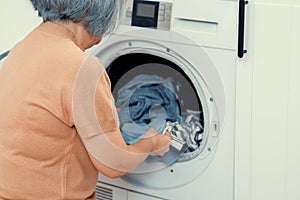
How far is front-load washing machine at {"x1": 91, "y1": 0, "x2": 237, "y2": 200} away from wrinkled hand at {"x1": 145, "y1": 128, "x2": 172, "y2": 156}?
0.04 metres

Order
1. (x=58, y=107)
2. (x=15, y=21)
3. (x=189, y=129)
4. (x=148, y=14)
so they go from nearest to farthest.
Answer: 1. (x=58, y=107)
2. (x=148, y=14)
3. (x=189, y=129)
4. (x=15, y=21)

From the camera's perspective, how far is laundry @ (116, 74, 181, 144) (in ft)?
5.73

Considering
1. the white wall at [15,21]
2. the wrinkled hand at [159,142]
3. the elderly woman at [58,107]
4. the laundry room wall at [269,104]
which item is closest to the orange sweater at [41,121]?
the elderly woman at [58,107]

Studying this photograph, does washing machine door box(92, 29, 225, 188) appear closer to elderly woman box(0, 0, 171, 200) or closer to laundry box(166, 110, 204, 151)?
laundry box(166, 110, 204, 151)

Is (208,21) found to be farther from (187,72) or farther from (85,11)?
(85,11)

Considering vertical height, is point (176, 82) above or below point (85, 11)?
below

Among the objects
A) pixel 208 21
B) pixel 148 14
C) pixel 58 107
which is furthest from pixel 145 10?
pixel 58 107

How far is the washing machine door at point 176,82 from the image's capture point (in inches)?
60.1

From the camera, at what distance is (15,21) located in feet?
6.60

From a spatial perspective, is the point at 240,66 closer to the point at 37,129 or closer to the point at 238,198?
the point at 238,198

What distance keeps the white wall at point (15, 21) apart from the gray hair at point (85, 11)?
57cm

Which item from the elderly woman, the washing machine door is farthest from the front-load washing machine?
the elderly woman

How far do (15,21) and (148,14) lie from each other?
669 millimetres

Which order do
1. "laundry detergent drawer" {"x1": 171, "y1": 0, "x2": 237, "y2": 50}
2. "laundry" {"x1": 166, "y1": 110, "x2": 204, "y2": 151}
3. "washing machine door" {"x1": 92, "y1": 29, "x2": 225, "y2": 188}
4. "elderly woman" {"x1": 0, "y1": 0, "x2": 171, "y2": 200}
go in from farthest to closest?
1. "laundry" {"x1": 166, "y1": 110, "x2": 204, "y2": 151}
2. "washing machine door" {"x1": 92, "y1": 29, "x2": 225, "y2": 188}
3. "laundry detergent drawer" {"x1": 171, "y1": 0, "x2": 237, "y2": 50}
4. "elderly woman" {"x1": 0, "y1": 0, "x2": 171, "y2": 200}
